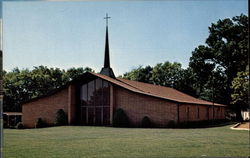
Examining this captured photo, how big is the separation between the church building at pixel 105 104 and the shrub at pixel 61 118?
1.12ft

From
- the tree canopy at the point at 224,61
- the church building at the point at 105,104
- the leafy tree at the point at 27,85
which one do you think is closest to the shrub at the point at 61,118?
the church building at the point at 105,104

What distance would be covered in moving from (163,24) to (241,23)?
11.7 m

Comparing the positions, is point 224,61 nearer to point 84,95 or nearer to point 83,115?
point 84,95

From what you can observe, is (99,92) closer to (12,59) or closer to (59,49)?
(59,49)

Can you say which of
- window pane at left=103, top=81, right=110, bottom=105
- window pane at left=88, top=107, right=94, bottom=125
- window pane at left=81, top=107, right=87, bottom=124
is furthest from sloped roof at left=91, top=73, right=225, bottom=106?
window pane at left=81, top=107, right=87, bottom=124

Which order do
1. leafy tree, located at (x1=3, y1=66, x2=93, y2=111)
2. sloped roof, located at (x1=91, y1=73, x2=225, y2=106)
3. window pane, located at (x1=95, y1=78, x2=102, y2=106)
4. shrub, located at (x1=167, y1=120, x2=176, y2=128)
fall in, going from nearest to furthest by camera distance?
1. shrub, located at (x1=167, y1=120, x2=176, y2=128)
2. sloped roof, located at (x1=91, y1=73, x2=225, y2=106)
3. window pane, located at (x1=95, y1=78, x2=102, y2=106)
4. leafy tree, located at (x1=3, y1=66, x2=93, y2=111)

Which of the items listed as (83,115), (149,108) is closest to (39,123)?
(83,115)

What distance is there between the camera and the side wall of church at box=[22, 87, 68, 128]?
2855cm

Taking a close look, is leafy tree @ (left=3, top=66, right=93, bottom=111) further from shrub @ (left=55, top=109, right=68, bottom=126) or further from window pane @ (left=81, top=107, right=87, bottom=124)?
window pane @ (left=81, top=107, right=87, bottom=124)

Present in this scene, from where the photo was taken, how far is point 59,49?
20.6 metres

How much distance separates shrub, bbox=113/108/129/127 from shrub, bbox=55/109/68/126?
4.47m

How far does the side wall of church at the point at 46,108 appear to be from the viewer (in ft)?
93.7

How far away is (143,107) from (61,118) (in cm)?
676

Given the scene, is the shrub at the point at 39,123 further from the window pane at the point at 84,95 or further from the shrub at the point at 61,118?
the window pane at the point at 84,95
